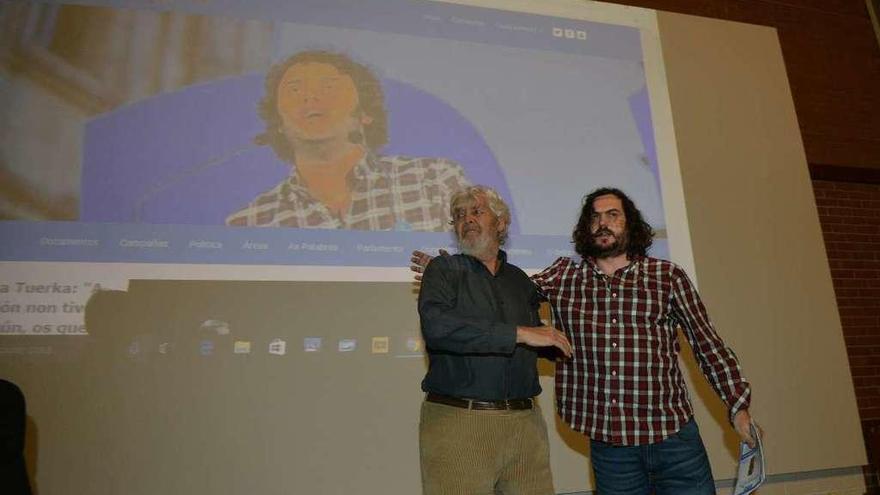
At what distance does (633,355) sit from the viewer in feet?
4.77

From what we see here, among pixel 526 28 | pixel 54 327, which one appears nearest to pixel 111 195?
pixel 54 327

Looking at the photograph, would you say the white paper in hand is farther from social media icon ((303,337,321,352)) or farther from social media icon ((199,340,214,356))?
social media icon ((199,340,214,356))

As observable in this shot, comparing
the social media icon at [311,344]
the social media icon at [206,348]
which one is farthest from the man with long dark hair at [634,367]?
the social media icon at [206,348]

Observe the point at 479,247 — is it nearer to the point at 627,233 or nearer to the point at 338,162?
the point at 627,233

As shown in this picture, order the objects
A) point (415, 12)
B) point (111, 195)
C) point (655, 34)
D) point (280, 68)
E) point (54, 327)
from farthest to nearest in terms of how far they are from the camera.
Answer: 1. point (655, 34)
2. point (415, 12)
3. point (280, 68)
4. point (111, 195)
5. point (54, 327)

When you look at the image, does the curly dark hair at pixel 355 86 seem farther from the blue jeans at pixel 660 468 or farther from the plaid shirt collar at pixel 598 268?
the blue jeans at pixel 660 468

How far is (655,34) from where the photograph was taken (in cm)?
288

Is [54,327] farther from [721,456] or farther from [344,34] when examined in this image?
[721,456]

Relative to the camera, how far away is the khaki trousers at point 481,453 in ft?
4.34

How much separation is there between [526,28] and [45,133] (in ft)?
6.99

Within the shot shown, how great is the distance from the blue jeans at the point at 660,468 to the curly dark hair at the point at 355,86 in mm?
1511

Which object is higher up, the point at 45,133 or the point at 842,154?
the point at 842,154

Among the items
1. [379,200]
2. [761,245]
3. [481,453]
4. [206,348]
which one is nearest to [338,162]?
[379,200]

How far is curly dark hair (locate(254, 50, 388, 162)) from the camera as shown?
2176 millimetres
